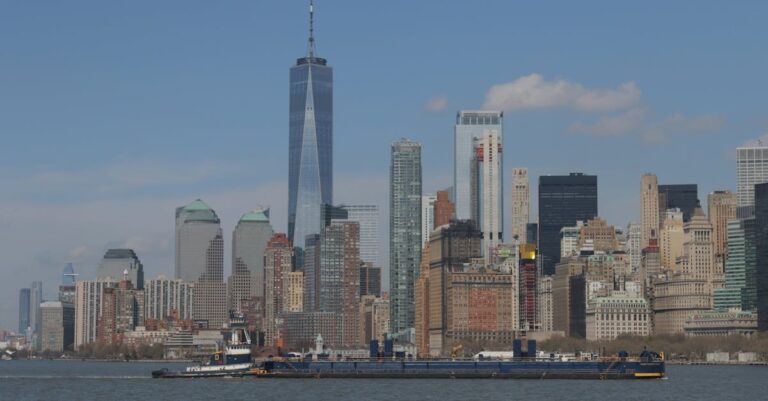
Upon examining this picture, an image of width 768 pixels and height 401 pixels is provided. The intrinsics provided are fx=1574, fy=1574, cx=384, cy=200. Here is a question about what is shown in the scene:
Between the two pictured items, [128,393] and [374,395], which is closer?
[374,395]

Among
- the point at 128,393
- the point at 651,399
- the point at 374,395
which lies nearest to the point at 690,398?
the point at 651,399

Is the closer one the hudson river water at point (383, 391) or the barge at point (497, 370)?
Answer: the hudson river water at point (383, 391)

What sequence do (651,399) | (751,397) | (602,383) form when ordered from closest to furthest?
(651,399) < (751,397) < (602,383)

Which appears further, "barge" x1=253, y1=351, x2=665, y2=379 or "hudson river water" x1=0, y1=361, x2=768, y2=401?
"barge" x1=253, y1=351, x2=665, y2=379

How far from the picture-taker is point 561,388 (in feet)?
591

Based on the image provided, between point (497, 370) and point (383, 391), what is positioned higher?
point (497, 370)

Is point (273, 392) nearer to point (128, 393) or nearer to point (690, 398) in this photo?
point (128, 393)

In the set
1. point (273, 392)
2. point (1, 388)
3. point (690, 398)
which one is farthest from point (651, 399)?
point (1, 388)

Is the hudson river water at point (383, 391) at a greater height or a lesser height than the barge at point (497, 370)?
lesser

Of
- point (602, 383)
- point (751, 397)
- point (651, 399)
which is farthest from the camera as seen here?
point (602, 383)

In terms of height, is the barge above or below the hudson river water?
above

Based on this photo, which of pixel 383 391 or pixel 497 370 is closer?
pixel 383 391

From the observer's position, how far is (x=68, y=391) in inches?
7328

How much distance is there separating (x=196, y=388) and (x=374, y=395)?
2658 cm
